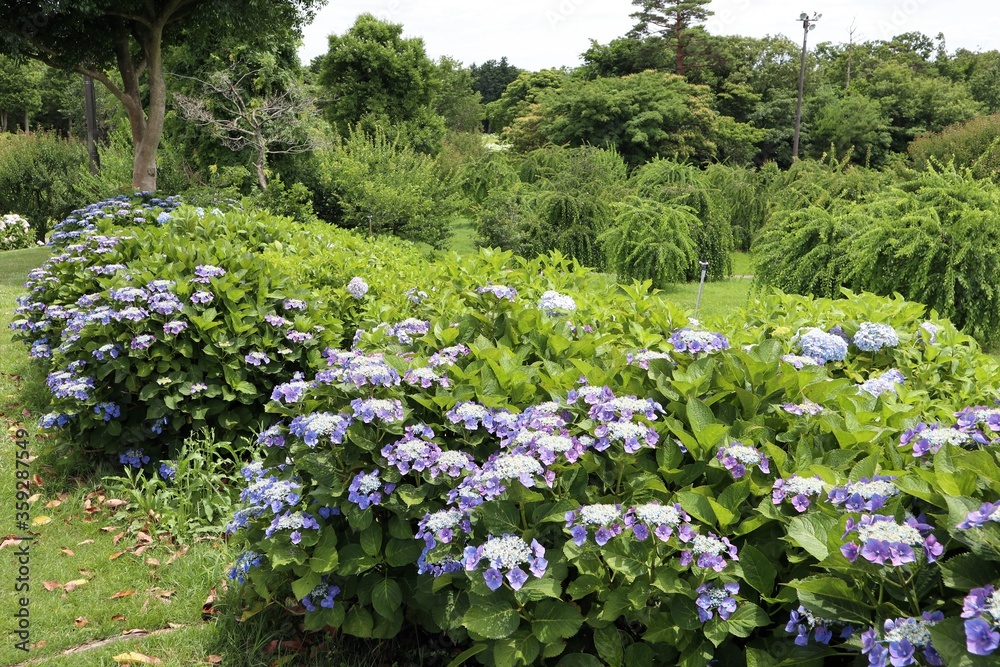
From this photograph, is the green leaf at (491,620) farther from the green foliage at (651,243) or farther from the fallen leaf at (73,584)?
the green foliage at (651,243)

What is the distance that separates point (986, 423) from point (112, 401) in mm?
3706

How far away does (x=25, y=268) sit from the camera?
10781mm

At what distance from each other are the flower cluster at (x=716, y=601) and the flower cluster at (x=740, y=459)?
0.93 ft

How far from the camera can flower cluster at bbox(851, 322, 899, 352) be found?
2525 mm

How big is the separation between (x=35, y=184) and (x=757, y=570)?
19665 millimetres

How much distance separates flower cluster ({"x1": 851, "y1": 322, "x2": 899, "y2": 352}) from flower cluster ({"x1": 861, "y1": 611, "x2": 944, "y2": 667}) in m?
1.51

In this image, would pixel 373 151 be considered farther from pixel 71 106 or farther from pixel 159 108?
pixel 71 106

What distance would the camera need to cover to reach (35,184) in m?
16.8

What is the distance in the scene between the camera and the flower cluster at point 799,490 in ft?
5.07

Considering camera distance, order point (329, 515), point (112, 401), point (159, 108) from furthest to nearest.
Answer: point (159, 108)
point (112, 401)
point (329, 515)

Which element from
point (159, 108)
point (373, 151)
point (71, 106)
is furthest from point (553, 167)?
point (71, 106)

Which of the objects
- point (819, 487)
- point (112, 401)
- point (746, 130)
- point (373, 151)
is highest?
point (746, 130)

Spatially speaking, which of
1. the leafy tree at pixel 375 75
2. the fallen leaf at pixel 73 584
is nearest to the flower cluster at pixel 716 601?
the fallen leaf at pixel 73 584

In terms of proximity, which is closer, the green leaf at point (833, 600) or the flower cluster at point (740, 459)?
the green leaf at point (833, 600)
